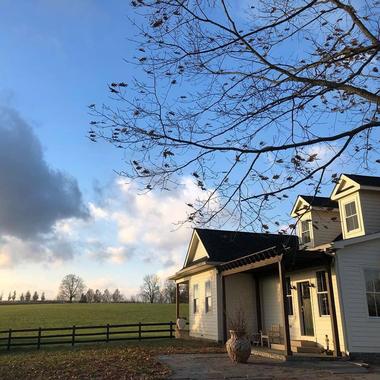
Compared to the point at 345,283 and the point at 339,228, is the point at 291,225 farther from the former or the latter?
the point at 339,228

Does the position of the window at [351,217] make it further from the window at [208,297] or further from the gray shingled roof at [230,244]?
the window at [208,297]

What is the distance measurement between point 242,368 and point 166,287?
100995mm

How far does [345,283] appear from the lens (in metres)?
15.2

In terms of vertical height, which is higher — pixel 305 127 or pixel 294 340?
pixel 305 127

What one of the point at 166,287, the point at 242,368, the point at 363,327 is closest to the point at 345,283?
the point at 363,327

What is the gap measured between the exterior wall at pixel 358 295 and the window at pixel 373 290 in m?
0.15

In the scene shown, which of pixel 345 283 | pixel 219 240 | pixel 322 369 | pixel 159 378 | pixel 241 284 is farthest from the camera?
pixel 219 240

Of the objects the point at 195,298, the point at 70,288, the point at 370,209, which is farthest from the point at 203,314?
the point at 70,288

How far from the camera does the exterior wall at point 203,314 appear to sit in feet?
71.0

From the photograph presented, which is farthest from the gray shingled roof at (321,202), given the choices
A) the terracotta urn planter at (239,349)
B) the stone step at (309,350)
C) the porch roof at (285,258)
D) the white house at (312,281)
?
the terracotta urn planter at (239,349)

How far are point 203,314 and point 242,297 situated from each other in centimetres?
258

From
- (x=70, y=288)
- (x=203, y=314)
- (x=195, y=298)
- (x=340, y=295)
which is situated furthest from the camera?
(x=70, y=288)

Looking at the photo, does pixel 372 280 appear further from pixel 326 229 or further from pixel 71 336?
pixel 71 336

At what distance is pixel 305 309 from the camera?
17.8 metres
